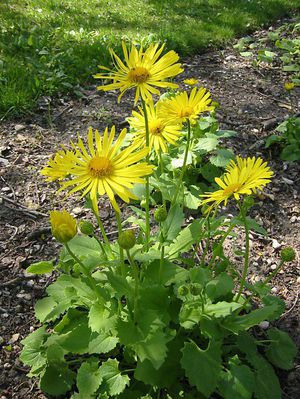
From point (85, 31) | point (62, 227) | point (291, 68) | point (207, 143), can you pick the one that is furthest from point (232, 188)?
point (85, 31)

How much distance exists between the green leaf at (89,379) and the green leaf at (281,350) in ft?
2.65

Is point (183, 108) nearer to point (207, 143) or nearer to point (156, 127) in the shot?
point (156, 127)

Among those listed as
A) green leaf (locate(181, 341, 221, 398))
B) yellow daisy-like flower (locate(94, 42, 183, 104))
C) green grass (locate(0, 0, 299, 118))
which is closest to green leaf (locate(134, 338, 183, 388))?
green leaf (locate(181, 341, 221, 398))

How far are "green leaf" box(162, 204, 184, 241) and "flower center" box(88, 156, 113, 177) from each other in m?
0.56

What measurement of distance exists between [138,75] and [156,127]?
36 centimetres

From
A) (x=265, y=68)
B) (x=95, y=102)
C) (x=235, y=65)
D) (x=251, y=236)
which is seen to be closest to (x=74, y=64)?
(x=95, y=102)

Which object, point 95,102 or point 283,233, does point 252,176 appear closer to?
point 283,233

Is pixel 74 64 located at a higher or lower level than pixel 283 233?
higher

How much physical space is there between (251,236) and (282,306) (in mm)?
856

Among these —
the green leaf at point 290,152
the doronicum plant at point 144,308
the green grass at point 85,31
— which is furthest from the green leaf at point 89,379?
the green grass at point 85,31

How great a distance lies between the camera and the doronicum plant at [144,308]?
1613 millimetres

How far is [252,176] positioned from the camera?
167 cm

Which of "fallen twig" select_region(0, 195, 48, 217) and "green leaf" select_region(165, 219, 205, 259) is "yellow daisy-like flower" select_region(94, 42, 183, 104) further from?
"fallen twig" select_region(0, 195, 48, 217)

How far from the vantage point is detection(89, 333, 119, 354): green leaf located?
5.95ft
